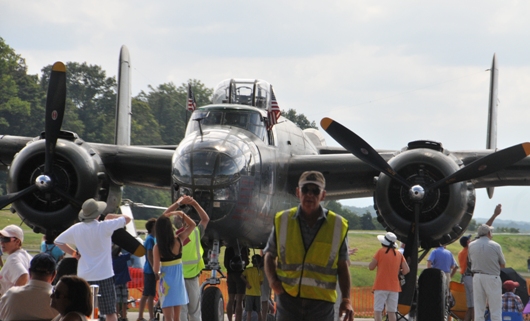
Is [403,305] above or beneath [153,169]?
beneath

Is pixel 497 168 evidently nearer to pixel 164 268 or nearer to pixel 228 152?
pixel 228 152

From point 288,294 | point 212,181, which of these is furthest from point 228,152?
point 288,294

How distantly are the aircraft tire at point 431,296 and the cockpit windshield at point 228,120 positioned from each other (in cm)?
350

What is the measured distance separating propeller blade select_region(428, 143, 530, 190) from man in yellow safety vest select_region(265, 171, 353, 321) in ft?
23.3

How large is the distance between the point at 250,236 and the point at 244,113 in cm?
204

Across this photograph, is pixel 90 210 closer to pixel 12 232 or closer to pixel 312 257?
pixel 12 232

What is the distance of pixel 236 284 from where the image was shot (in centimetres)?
1543

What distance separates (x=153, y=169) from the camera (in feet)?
55.5

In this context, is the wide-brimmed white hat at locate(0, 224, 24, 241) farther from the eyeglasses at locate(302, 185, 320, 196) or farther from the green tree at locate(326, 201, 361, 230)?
the green tree at locate(326, 201, 361, 230)

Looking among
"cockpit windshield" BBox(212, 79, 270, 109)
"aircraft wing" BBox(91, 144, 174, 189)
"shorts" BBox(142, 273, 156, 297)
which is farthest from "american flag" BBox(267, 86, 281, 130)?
"shorts" BBox(142, 273, 156, 297)

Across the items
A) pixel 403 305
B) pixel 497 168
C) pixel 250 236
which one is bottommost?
pixel 403 305

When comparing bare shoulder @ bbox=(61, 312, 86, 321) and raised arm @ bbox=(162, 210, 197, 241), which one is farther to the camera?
raised arm @ bbox=(162, 210, 197, 241)

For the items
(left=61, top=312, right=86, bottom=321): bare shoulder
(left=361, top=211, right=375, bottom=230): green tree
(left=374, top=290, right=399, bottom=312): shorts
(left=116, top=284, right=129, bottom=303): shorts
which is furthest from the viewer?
(left=361, top=211, right=375, bottom=230): green tree

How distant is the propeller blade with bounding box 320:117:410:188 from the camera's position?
14.7 metres
